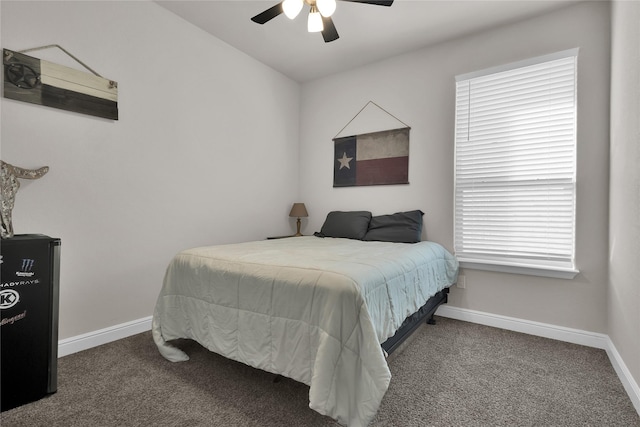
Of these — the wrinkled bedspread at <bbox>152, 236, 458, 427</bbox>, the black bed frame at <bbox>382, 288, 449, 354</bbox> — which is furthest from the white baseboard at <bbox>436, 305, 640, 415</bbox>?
the wrinkled bedspread at <bbox>152, 236, 458, 427</bbox>

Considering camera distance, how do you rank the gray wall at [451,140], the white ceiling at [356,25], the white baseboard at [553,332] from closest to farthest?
the white baseboard at [553,332] → the gray wall at [451,140] → the white ceiling at [356,25]

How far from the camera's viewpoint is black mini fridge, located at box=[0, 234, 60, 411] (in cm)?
154

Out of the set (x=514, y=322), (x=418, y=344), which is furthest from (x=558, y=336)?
(x=418, y=344)

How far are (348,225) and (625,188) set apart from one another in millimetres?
2163

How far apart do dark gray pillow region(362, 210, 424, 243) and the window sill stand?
0.51m

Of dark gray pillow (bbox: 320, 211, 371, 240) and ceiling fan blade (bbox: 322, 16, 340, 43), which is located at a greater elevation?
ceiling fan blade (bbox: 322, 16, 340, 43)

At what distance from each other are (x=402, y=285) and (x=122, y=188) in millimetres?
2227

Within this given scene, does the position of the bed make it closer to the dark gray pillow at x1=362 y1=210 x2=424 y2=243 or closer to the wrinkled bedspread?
the wrinkled bedspread

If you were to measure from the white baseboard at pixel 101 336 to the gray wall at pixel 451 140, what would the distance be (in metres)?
2.21

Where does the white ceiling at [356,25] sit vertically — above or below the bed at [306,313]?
above

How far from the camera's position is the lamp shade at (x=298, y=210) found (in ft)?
12.8

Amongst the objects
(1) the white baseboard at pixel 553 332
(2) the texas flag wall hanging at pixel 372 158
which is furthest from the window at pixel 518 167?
(2) the texas flag wall hanging at pixel 372 158

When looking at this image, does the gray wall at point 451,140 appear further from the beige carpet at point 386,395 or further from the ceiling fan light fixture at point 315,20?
the ceiling fan light fixture at point 315,20

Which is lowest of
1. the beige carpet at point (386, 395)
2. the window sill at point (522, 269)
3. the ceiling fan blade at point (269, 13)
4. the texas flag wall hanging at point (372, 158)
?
the beige carpet at point (386, 395)
